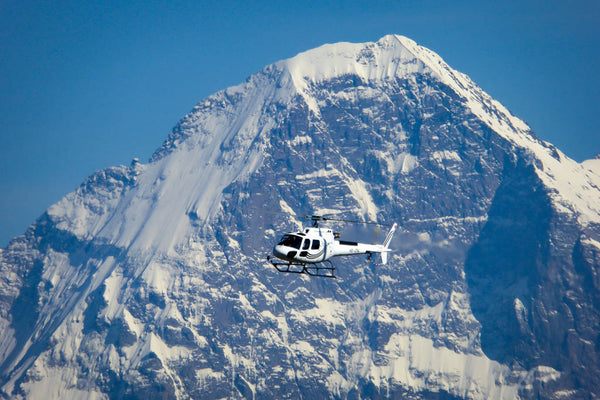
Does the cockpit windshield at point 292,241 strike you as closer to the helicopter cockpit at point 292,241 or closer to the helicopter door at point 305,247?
the helicopter cockpit at point 292,241

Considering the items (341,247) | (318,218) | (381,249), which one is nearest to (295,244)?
(318,218)

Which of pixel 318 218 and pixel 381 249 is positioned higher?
pixel 381 249

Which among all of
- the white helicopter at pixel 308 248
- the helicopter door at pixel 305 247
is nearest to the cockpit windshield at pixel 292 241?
the white helicopter at pixel 308 248

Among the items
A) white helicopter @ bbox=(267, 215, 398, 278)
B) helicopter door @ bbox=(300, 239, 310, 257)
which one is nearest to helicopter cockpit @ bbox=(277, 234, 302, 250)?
white helicopter @ bbox=(267, 215, 398, 278)

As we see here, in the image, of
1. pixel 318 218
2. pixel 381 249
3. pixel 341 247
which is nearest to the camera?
pixel 318 218

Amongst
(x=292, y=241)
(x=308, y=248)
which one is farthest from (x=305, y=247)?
(x=292, y=241)

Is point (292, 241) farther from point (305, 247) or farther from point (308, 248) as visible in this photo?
point (308, 248)

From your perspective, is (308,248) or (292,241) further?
(308,248)

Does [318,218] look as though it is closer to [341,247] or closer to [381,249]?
[341,247]
